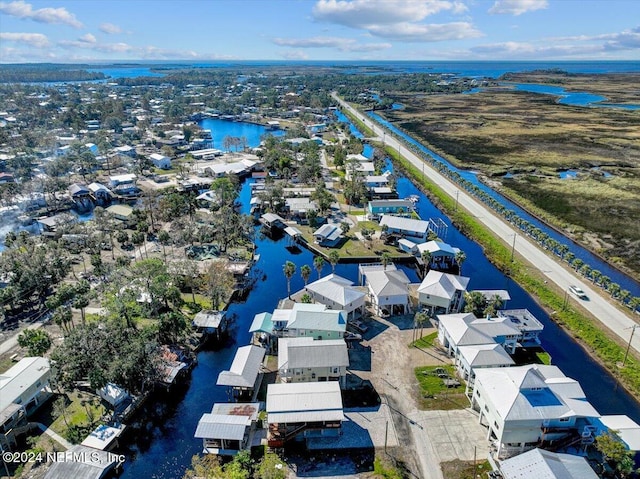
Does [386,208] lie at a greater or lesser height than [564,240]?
greater

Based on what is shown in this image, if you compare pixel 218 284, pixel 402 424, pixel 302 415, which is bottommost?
pixel 402 424

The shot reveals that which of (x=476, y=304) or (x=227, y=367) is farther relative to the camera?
(x=476, y=304)

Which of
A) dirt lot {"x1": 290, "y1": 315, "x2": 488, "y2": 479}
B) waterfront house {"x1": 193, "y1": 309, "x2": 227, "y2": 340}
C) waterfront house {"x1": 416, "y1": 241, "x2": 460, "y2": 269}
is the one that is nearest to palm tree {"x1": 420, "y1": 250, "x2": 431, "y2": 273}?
waterfront house {"x1": 416, "y1": 241, "x2": 460, "y2": 269}

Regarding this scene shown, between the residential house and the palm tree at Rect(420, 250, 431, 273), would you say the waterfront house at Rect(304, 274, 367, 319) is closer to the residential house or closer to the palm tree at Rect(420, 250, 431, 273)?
the residential house

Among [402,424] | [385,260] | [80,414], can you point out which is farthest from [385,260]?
[80,414]

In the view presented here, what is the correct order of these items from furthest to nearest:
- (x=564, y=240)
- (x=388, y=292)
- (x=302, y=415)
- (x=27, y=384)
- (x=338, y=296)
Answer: (x=564, y=240) < (x=388, y=292) < (x=338, y=296) < (x=27, y=384) < (x=302, y=415)

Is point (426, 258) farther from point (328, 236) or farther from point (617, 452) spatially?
point (617, 452)

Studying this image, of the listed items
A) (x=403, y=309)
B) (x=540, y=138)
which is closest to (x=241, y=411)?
(x=403, y=309)

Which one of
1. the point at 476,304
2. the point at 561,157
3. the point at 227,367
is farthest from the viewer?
the point at 561,157
